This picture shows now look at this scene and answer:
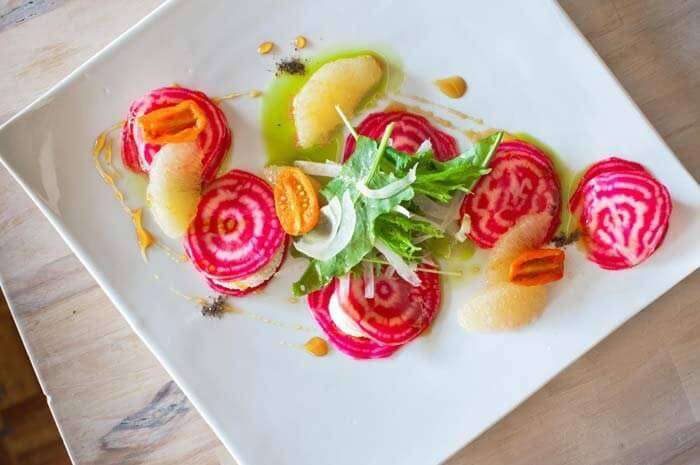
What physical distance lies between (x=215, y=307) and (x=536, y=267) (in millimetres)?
712

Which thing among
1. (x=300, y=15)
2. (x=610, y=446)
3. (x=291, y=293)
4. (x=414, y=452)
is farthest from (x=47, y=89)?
(x=610, y=446)

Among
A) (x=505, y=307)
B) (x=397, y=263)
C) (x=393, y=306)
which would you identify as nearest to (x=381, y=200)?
(x=397, y=263)

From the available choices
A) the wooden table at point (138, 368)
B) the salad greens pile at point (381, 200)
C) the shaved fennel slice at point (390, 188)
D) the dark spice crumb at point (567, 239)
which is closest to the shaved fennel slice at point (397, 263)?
the salad greens pile at point (381, 200)

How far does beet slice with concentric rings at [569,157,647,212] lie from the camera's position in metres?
1.52

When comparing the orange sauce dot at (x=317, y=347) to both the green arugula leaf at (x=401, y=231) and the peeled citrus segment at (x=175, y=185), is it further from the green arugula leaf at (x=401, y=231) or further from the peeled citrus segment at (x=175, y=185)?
the peeled citrus segment at (x=175, y=185)

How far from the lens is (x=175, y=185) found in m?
1.49

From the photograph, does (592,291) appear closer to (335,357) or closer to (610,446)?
(610,446)

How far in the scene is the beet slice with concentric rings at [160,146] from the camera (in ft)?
4.96

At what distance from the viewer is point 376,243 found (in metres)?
1.50

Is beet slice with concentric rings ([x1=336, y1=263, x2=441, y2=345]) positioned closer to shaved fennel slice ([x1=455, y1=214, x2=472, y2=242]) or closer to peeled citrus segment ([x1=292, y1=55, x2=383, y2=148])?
shaved fennel slice ([x1=455, y1=214, x2=472, y2=242])

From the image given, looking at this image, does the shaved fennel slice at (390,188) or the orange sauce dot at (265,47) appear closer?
the shaved fennel slice at (390,188)

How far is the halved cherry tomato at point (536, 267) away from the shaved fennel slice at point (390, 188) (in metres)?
0.31

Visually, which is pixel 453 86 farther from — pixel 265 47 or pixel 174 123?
pixel 174 123

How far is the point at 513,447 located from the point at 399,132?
795 mm
